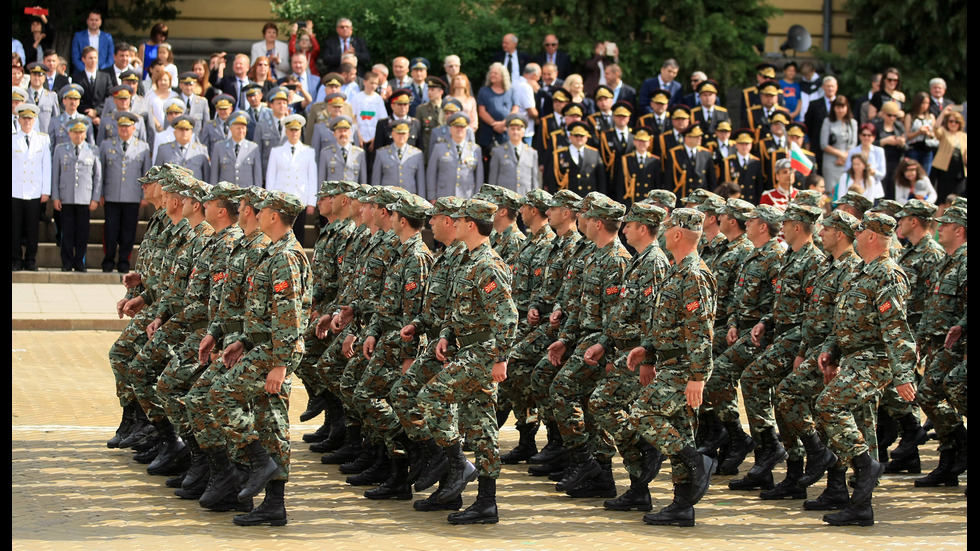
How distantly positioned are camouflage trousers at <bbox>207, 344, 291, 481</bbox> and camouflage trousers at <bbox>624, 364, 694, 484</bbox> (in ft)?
6.83

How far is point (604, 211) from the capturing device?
31.0ft

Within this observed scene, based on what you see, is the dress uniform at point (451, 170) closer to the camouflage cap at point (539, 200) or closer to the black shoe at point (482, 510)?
the camouflage cap at point (539, 200)

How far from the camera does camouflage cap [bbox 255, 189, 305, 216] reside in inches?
339

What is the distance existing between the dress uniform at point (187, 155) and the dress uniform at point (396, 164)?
79.8 inches

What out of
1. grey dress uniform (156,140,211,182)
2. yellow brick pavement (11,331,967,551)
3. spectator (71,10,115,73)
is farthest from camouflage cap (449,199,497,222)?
spectator (71,10,115,73)

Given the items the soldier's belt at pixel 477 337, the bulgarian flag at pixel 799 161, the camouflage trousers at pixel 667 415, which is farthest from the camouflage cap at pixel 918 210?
the bulgarian flag at pixel 799 161

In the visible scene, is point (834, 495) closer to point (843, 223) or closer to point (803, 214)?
point (843, 223)

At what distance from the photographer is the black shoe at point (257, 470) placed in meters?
8.30

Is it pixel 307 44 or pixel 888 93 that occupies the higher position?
pixel 307 44

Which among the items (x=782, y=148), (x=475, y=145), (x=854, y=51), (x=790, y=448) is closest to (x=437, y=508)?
(x=790, y=448)

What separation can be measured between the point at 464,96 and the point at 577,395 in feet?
32.8

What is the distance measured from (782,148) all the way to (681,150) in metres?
1.36

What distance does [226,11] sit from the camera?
24.1 meters

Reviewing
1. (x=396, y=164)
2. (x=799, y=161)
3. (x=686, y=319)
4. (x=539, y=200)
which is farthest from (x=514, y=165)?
(x=686, y=319)
